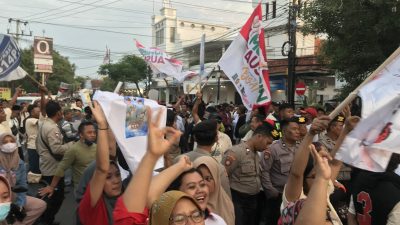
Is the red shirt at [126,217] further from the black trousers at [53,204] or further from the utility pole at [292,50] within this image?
the utility pole at [292,50]

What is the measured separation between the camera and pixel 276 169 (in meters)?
4.69

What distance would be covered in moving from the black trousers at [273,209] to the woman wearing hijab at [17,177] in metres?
2.48

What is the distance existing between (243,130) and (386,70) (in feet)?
16.5

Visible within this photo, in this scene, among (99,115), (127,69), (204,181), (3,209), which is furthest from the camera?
(127,69)

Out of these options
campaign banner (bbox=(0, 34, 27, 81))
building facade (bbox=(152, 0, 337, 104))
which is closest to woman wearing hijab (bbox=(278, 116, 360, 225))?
campaign banner (bbox=(0, 34, 27, 81))

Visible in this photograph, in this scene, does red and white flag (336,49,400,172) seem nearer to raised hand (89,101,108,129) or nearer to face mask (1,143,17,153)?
raised hand (89,101,108,129)

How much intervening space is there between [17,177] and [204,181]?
2643 mm

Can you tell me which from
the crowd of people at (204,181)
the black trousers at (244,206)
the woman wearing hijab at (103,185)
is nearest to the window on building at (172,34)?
the crowd of people at (204,181)

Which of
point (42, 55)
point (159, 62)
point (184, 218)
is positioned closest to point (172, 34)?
point (42, 55)

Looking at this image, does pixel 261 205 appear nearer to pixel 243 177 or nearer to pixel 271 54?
pixel 243 177

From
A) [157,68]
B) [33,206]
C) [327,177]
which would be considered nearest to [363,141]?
[327,177]

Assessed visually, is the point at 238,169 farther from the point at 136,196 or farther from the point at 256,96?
the point at 136,196

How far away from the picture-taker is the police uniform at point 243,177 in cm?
445

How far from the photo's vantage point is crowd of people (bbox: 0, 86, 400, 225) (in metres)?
2.09
